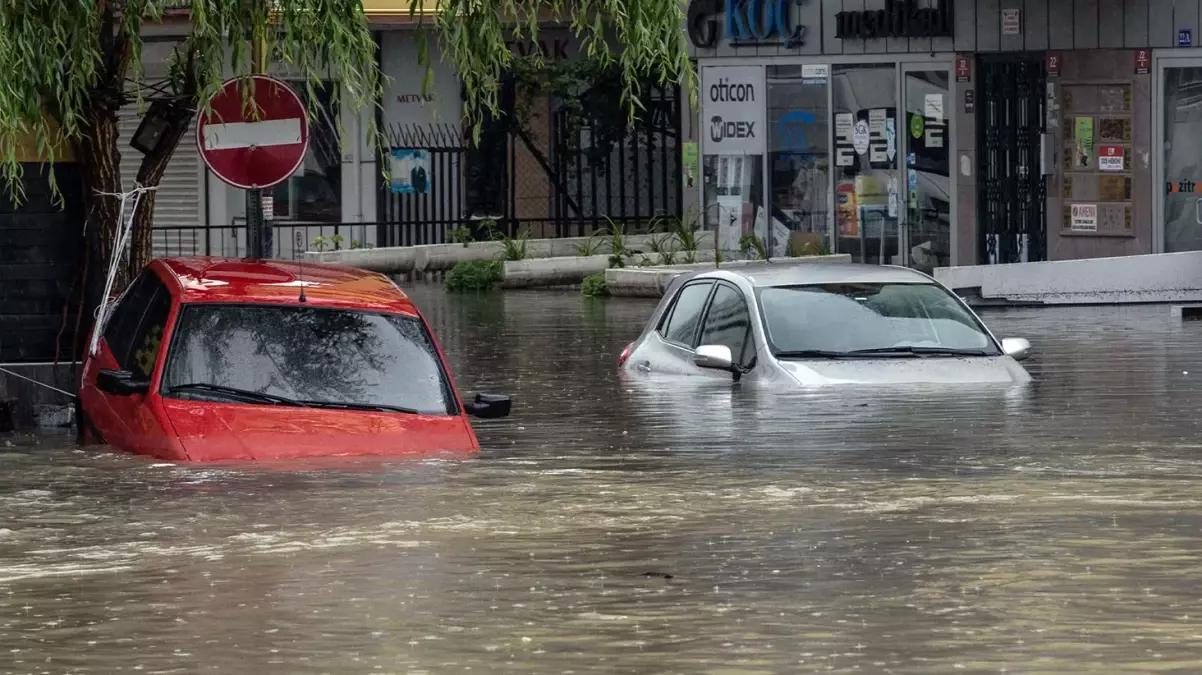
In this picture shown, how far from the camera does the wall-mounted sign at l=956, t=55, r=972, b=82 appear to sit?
28.6 meters

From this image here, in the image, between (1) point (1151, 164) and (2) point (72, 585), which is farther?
(1) point (1151, 164)

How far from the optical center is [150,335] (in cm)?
1102

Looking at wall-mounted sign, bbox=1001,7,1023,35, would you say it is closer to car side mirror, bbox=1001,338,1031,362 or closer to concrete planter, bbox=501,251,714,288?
concrete planter, bbox=501,251,714,288

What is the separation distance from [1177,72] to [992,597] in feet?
66.8

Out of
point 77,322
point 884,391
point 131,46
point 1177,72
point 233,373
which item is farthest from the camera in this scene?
point 1177,72

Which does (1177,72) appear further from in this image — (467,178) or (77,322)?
(77,322)

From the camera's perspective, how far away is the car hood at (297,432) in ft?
33.3

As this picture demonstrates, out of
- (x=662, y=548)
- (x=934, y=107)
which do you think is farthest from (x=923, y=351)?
(x=934, y=107)

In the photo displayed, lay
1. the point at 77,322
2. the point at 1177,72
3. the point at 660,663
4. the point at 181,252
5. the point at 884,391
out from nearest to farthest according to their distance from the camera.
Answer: the point at 660,663
the point at 884,391
the point at 77,322
the point at 1177,72
the point at 181,252

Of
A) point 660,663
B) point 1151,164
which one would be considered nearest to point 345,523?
point 660,663

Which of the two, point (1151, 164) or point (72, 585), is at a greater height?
point (1151, 164)

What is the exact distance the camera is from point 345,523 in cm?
934

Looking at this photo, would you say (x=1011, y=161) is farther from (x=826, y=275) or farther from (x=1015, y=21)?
(x=826, y=275)

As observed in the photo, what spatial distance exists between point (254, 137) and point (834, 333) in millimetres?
3697
